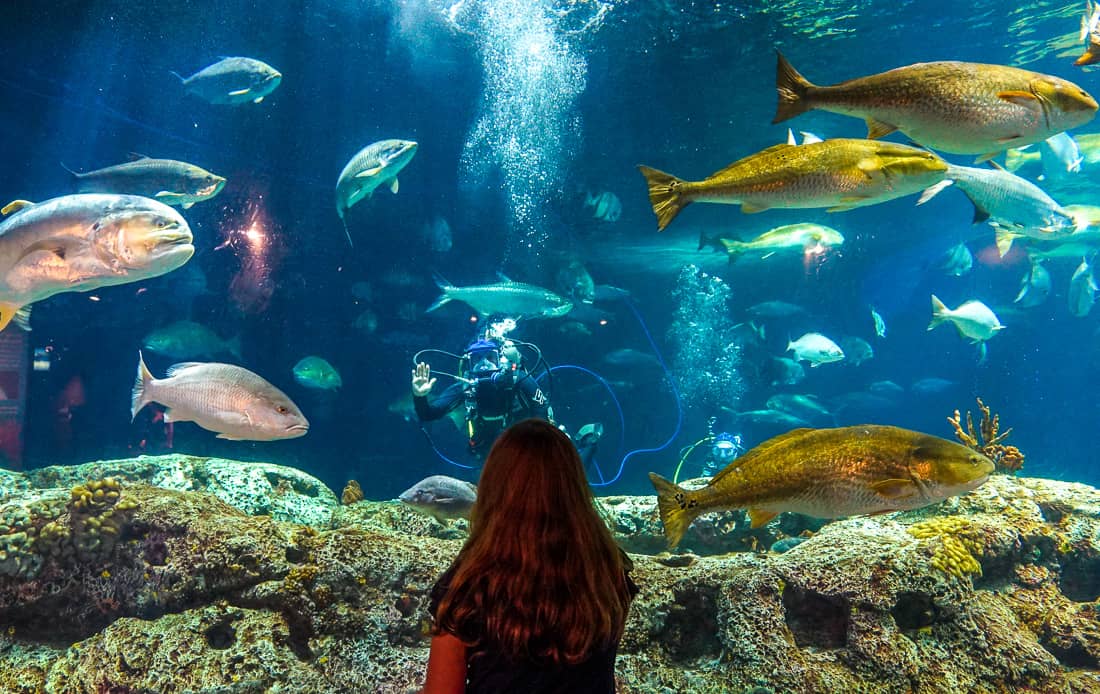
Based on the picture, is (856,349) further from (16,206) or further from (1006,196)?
(16,206)

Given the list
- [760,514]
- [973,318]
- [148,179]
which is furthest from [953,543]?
[973,318]

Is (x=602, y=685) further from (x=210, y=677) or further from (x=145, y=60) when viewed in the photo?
(x=145, y=60)

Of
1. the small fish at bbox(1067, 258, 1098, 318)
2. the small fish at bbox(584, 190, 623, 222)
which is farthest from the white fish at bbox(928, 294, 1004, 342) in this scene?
the small fish at bbox(1067, 258, 1098, 318)

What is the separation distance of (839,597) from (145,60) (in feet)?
43.0

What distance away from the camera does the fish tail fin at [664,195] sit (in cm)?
262

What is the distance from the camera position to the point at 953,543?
11.1 feet

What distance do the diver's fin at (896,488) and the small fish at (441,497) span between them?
339cm

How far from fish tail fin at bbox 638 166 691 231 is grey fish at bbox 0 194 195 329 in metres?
2.44

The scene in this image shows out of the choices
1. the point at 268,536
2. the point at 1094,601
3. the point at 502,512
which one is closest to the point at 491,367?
the point at 268,536

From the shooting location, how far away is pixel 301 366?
10602mm

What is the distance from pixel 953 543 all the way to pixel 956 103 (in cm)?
272

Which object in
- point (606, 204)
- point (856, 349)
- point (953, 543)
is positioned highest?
point (606, 204)

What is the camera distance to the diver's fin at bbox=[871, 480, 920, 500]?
7.56 feet

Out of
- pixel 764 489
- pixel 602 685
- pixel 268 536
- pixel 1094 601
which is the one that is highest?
pixel 764 489
